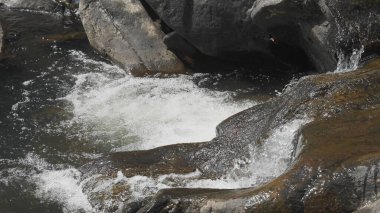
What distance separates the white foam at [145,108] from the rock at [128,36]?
396 mm

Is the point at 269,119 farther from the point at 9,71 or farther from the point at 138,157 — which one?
the point at 9,71

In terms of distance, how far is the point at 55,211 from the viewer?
6949mm

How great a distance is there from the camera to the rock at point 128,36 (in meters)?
11.7

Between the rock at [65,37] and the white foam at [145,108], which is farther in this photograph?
the rock at [65,37]

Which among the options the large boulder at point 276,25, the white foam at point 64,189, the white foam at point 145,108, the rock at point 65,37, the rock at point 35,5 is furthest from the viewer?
the rock at point 35,5

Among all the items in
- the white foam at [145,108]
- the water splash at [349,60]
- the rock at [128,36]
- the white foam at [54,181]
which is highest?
the water splash at [349,60]

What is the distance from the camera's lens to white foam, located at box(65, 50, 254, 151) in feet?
29.5

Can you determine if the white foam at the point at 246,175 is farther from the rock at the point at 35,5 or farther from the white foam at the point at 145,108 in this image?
the rock at the point at 35,5

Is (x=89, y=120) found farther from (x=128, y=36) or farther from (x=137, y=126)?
(x=128, y=36)

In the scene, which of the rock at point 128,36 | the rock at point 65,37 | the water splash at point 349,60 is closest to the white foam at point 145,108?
the rock at point 128,36

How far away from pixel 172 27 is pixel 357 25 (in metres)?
4.30

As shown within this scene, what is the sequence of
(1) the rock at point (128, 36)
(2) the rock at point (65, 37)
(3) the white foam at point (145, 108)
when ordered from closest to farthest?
(3) the white foam at point (145, 108)
(1) the rock at point (128, 36)
(2) the rock at point (65, 37)

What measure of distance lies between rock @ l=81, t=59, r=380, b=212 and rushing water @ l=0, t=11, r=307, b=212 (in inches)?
8.6

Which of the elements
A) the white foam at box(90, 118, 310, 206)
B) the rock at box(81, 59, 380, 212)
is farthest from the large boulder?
the white foam at box(90, 118, 310, 206)
